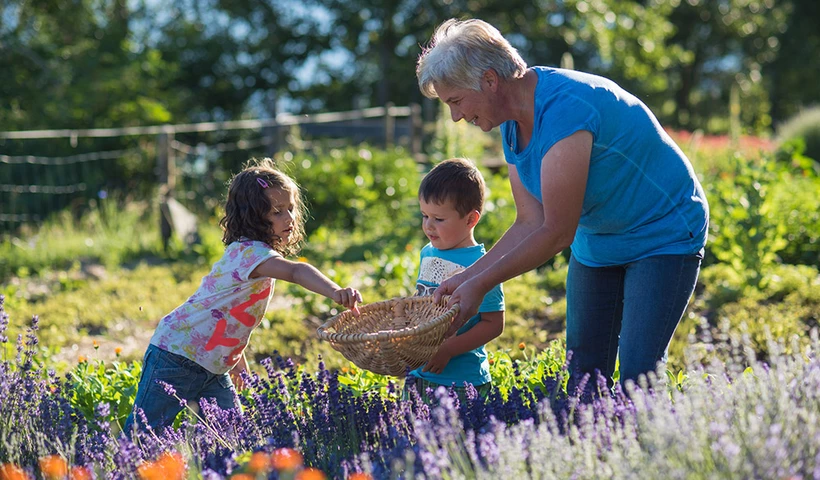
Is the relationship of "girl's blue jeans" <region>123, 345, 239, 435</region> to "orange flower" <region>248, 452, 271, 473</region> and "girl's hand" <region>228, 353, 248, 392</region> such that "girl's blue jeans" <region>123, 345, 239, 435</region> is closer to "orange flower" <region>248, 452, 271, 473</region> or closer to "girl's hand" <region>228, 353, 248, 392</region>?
"girl's hand" <region>228, 353, 248, 392</region>

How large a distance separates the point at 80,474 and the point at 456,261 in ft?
4.98

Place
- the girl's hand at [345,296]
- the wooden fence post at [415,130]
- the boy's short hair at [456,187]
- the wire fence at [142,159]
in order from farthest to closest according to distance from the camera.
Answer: the wooden fence post at [415,130] < the wire fence at [142,159] < the boy's short hair at [456,187] < the girl's hand at [345,296]

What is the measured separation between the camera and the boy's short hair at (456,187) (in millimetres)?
3098

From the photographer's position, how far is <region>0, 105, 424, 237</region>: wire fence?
9.21 metres

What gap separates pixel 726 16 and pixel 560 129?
29539mm

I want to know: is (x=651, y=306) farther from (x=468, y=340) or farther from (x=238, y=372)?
(x=238, y=372)

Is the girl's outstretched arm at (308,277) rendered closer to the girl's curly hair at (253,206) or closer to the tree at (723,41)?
the girl's curly hair at (253,206)

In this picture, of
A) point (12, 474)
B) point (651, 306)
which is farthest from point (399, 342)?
point (12, 474)

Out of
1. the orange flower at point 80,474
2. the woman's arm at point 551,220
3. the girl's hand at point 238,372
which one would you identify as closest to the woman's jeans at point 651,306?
the woman's arm at point 551,220

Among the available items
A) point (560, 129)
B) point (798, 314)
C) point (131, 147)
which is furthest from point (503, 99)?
point (131, 147)

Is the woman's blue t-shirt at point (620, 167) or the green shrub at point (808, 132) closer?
the woman's blue t-shirt at point (620, 167)

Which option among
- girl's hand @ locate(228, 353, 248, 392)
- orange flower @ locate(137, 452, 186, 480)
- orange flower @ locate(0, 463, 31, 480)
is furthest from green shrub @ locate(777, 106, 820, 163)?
orange flower @ locate(0, 463, 31, 480)

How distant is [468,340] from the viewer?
3.03m

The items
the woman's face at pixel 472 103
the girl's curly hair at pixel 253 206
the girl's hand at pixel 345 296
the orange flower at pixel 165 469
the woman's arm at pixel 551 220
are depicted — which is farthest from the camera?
the girl's curly hair at pixel 253 206
